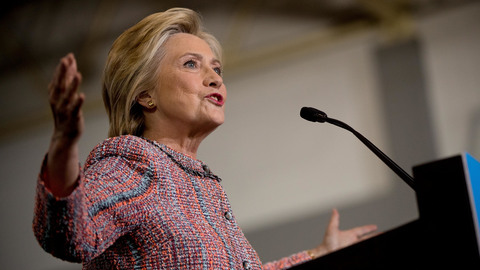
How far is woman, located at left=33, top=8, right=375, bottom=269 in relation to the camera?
1.12m

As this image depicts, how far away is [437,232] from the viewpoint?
3.45 ft

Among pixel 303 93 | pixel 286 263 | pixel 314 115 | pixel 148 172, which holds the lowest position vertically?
pixel 286 263

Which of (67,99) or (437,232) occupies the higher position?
(67,99)

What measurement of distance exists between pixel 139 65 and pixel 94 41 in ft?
13.6

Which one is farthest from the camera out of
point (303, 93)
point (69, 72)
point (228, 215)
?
point (303, 93)

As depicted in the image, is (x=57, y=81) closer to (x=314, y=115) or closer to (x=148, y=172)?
(x=148, y=172)

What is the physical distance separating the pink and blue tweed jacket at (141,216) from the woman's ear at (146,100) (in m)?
0.18

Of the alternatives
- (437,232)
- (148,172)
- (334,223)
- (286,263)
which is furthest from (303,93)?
(437,232)

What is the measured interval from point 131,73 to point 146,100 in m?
0.08

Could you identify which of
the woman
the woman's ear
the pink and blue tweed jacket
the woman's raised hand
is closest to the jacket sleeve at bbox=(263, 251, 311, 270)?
the woman

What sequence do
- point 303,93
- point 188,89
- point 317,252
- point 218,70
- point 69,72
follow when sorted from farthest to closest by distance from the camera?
point 303,93, point 317,252, point 218,70, point 188,89, point 69,72

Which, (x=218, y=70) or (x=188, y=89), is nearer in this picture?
(x=188, y=89)

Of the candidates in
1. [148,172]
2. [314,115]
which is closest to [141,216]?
[148,172]

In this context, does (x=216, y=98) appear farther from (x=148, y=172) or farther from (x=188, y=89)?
(x=148, y=172)
